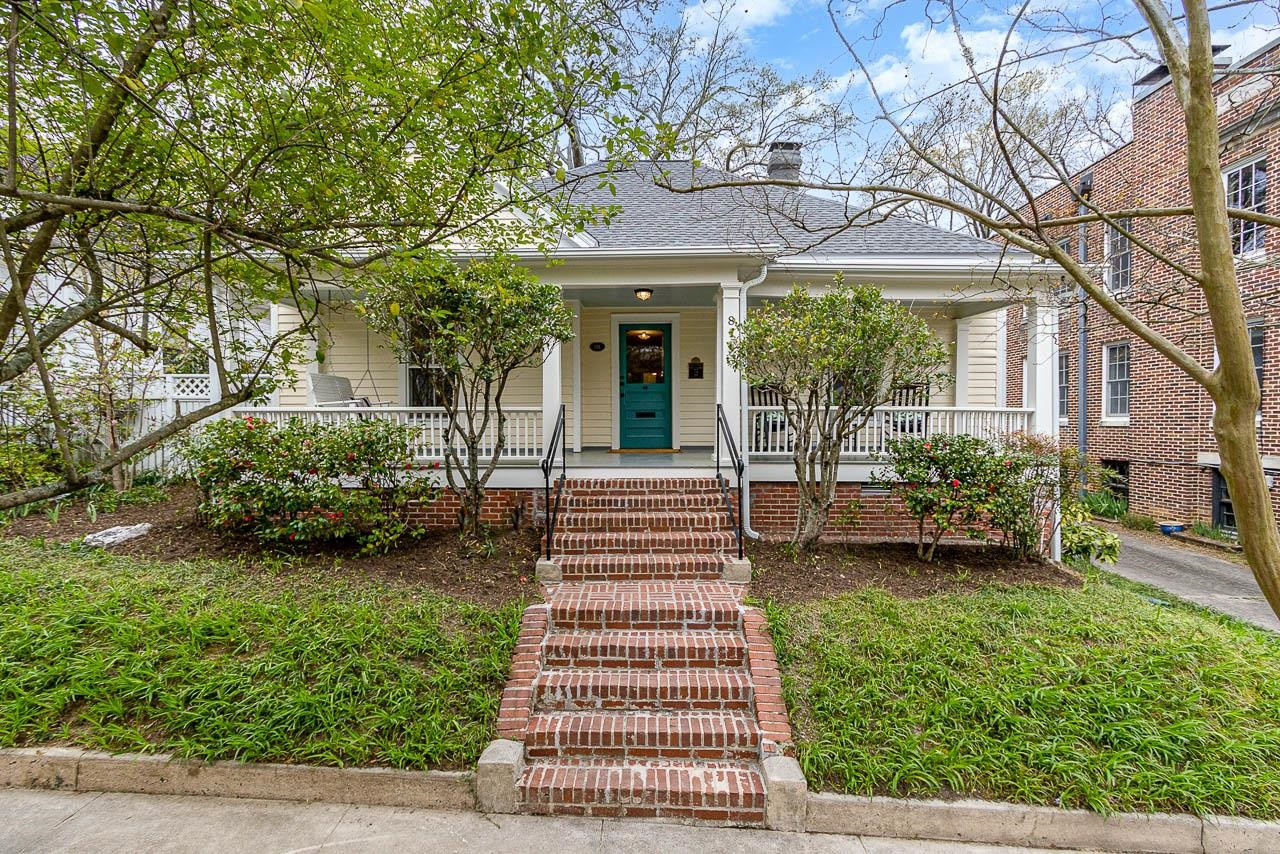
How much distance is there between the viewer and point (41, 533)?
5867 millimetres

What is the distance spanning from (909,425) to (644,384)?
3.87m

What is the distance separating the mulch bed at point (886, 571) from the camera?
4738mm

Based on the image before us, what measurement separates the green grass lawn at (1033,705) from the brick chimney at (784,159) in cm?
739

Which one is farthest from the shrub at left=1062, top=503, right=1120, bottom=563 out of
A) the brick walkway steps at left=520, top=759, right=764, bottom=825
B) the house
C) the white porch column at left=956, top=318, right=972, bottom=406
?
the brick walkway steps at left=520, top=759, right=764, bottom=825

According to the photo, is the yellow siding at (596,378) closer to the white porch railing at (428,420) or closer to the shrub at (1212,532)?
the white porch railing at (428,420)

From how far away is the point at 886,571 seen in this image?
5.22m

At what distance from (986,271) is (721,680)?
583 cm

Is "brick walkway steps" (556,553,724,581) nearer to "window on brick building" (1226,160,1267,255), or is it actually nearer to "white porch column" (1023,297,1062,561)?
"white porch column" (1023,297,1062,561)

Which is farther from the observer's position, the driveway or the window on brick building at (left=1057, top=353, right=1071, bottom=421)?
the window on brick building at (left=1057, top=353, right=1071, bottom=421)

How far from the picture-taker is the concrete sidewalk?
2.66 metres

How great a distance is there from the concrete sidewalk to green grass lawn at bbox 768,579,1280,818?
0.38m

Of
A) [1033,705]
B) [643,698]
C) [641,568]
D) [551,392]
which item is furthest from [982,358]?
[643,698]

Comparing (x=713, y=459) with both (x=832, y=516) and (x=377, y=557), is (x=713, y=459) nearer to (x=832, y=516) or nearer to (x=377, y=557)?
(x=832, y=516)

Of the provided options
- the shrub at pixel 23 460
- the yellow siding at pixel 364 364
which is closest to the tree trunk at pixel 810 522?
the shrub at pixel 23 460
